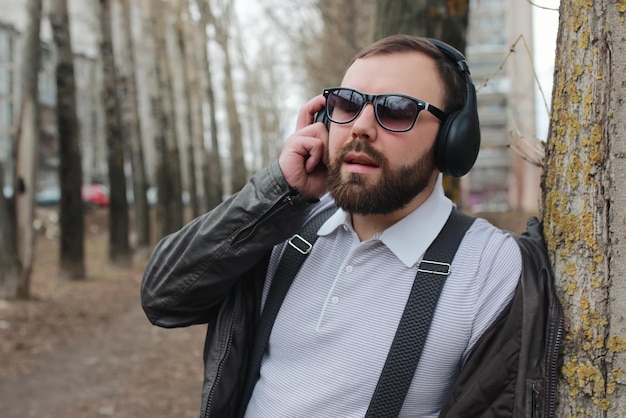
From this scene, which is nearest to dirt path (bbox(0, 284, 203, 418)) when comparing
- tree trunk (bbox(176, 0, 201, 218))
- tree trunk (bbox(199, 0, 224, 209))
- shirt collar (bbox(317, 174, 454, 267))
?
shirt collar (bbox(317, 174, 454, 267))

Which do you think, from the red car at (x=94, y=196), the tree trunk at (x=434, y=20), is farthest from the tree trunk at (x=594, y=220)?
the red car at (x=94, y=196)

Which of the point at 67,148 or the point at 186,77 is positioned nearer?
the point at 67,148

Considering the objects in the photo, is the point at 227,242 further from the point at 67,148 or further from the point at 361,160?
the point at 67,148

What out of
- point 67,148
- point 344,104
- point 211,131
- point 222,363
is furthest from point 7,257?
point 211,131

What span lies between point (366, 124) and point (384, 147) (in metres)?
0.09

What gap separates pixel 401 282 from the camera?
2119 millimetres

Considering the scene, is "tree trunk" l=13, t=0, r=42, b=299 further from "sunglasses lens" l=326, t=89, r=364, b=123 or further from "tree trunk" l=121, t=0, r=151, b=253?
"sunglasses lens" l=326, t=89, r=364, b=123

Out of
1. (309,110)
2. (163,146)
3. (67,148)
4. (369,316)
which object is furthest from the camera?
(163,146)

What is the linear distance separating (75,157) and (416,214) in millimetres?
12139

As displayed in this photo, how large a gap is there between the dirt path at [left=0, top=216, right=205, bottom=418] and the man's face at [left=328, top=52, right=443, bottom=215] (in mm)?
4864

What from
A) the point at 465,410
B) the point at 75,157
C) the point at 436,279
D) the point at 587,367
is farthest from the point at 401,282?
the point at 75,157

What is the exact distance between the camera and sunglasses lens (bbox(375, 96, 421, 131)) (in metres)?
2.11

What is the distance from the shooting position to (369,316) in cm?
210

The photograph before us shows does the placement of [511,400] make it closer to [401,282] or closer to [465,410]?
[465,410]
